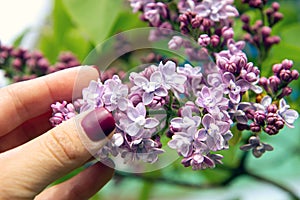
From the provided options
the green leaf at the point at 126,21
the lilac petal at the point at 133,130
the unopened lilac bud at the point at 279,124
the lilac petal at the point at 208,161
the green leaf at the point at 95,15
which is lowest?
the green leaf at the point at 126,21

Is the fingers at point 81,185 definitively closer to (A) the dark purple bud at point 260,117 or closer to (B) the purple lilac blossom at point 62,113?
(B) the purple lilac blossom at point 62,113

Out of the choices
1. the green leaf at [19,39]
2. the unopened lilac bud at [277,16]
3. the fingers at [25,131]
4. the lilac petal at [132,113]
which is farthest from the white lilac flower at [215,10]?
the green leaf at [19,39]

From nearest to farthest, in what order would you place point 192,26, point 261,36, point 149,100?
point 149,100 → point 192,26 → point 261,36

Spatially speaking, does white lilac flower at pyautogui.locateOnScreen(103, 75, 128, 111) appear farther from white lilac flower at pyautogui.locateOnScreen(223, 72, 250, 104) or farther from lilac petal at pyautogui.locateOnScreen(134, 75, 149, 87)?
white lilac flower at pyautogui.locateOnScreen(223, 72, 250, 104)

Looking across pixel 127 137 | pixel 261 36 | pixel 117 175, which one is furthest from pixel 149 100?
pixel 117 175

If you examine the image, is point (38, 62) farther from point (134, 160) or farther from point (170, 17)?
point (134, 160)

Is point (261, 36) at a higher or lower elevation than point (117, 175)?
higher

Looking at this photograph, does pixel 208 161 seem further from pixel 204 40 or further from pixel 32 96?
pixel 32 96
